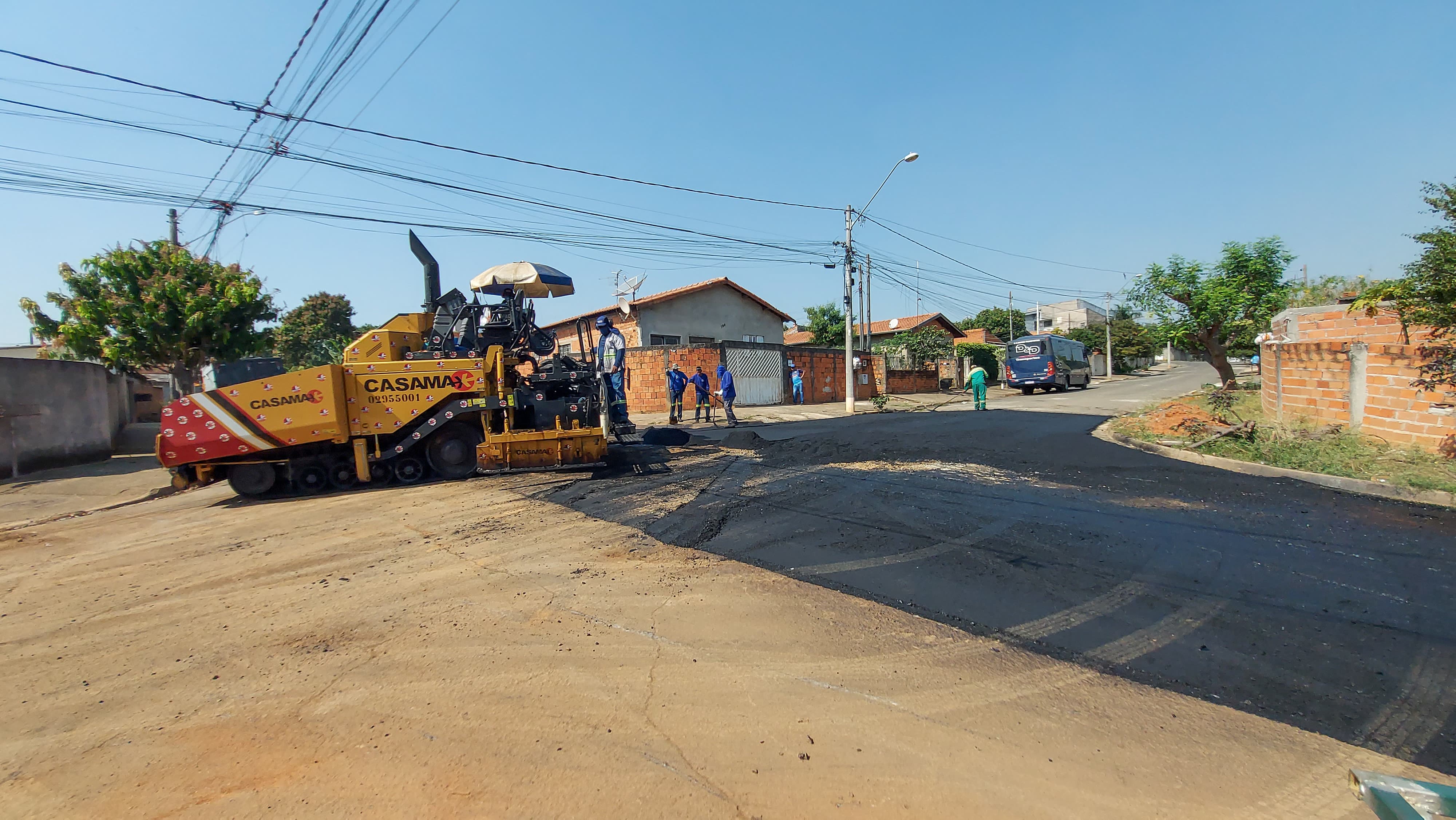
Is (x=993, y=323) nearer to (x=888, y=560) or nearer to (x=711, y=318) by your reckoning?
(x=711, y=318)

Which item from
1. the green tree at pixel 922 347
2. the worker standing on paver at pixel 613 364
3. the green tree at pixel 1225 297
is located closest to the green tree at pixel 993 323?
the green tree at pixel 922 347

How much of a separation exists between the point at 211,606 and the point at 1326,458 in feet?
36.5

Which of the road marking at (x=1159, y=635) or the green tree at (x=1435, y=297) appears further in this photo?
the green tree at (x=1435, y=297)

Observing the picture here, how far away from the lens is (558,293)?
1012 cm

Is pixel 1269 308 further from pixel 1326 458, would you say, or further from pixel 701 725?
pixel 701 725

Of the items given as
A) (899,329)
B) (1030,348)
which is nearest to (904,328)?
(899,329)

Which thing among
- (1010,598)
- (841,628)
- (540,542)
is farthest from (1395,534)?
(540,542)

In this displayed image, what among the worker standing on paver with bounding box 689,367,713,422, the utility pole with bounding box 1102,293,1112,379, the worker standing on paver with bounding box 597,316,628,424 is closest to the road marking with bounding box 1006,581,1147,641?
the worker standing on paver with bounding box 597,316,628,424

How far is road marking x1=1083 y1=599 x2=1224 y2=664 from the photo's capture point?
3451 millimetres

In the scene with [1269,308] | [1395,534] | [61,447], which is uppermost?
[1269,308]

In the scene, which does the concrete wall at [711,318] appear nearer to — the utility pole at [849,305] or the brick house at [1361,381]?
the utility pole at [849,305]

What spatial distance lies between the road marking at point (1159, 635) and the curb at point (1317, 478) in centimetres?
404

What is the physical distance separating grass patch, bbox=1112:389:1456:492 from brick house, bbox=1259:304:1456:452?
0.75 ft

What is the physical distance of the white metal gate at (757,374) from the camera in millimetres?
23578
